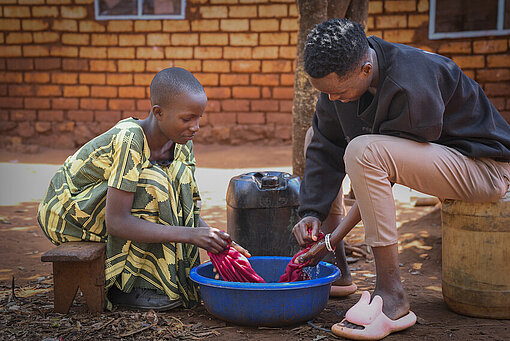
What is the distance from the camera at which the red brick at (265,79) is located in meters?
9.34

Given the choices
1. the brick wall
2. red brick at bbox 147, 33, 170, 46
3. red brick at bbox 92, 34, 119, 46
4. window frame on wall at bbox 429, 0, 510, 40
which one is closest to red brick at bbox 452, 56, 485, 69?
window frame on wall at bbox 429, 0, 510, 40

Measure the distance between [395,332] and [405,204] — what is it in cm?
351

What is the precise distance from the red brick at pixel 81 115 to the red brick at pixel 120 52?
1019mm

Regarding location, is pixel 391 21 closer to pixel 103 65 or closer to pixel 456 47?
pixel 456 47

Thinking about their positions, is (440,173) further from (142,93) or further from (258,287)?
(142,93)

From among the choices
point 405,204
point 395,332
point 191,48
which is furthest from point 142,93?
point 395,332

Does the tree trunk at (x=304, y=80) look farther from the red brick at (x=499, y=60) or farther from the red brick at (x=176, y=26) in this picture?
the red brick at (x=176, y=26)

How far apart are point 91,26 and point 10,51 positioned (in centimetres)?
148

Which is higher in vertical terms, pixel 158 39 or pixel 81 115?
pixel 158 39

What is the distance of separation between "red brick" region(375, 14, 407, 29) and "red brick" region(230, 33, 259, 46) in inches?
73.6

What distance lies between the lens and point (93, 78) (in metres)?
9.72

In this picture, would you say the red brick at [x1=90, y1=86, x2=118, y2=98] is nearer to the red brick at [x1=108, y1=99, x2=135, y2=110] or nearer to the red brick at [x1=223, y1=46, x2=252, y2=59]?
the red brick at [x1=108, y1=99, x2=135, y2=110]

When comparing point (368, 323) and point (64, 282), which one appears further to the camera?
point (64, 282)

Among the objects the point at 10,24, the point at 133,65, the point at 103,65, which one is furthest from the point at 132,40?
the point at 10,24
